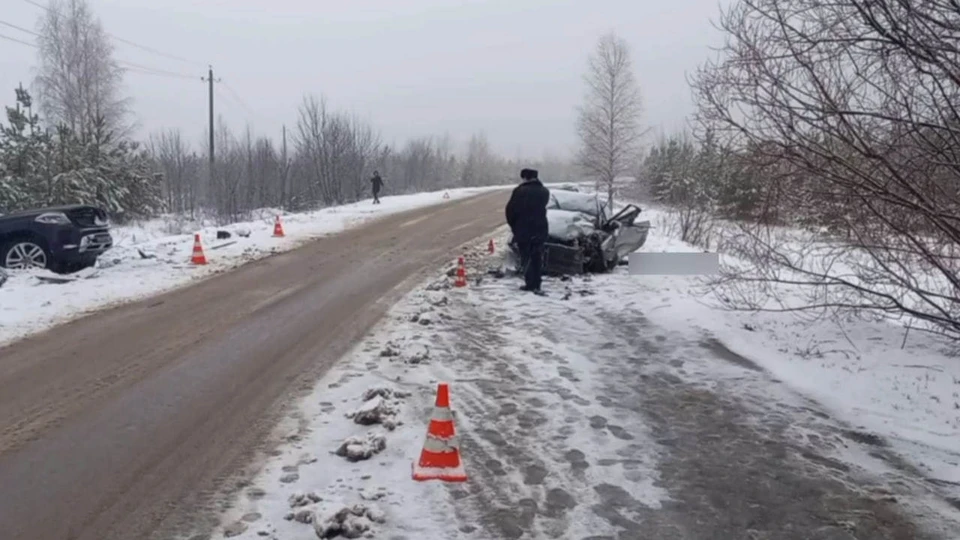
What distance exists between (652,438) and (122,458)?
3.61m

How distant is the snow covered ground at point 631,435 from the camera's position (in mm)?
3865

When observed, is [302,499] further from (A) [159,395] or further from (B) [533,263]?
(B) [533,263]

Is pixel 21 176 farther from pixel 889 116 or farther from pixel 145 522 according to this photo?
pixel 889 116

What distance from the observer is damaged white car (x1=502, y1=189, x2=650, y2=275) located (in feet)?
38.5

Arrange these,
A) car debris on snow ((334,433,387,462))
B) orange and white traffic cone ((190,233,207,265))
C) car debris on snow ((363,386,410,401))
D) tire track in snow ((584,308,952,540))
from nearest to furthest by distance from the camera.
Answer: tire track in snow ((584,308,952,540))
car debris on snow ((334,433,387,462))
car debris on snow ((363,386,410,401))
orange and white traffic cone ((190,233,207,265))

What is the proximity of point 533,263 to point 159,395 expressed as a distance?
585 centimetres

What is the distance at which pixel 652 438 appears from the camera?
5.08 m

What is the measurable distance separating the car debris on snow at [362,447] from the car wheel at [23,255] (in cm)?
901

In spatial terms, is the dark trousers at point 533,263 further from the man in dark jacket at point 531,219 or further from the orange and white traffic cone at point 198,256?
the orange and white traffic cone at point 198,256

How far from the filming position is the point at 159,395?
19.1ft

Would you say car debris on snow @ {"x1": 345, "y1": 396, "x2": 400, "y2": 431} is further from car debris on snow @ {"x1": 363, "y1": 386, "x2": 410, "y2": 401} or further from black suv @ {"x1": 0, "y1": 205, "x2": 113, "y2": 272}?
black suv @ {"x1": 0, "y1": 205, "x2": 113, "y2": 272}

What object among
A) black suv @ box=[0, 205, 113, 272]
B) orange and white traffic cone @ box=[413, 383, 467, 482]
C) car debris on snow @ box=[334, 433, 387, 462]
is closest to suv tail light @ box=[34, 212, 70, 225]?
black suv @ box=[0, 205, 113, 272]

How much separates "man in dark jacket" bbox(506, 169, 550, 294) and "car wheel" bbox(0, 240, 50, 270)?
749 centimetres

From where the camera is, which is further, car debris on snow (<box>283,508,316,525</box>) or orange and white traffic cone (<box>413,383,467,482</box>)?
orange and white traffic cone (<box>413,383,467,482</box>)
